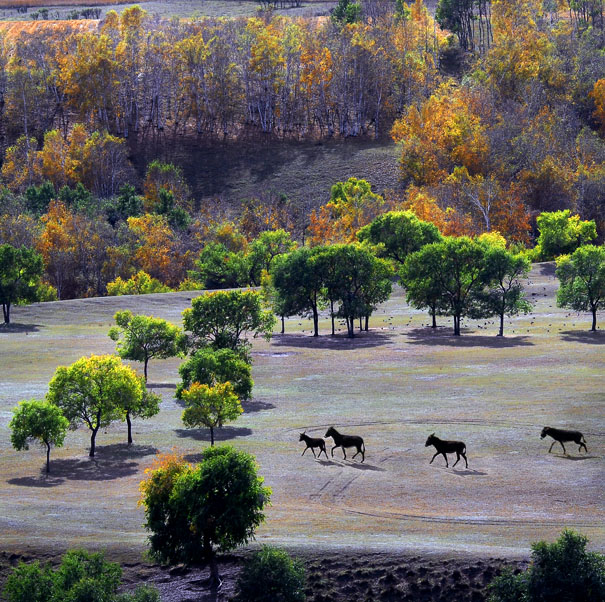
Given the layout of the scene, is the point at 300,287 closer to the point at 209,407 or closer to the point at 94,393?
the point at 209,407

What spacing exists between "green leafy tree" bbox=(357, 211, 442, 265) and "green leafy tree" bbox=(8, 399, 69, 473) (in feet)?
233

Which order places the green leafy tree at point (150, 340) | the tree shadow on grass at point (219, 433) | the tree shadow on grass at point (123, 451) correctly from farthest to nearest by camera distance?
the green leafy tree at point (150, 340), the tree shadow on grass at point (219, 433), the tree shadow on grass at point (123, 451)

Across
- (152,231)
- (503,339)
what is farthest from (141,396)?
(152,231)

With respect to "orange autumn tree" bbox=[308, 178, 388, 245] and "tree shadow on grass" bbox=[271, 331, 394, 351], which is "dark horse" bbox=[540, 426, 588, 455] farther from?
"orange autumn tree" bbox=[308, 178, 388, 245]

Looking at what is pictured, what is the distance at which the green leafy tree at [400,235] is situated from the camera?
129875mm

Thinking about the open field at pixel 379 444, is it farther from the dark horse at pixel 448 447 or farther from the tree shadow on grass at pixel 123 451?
the dark horse at pixel 448 447

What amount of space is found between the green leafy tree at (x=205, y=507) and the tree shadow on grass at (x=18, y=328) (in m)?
67.1

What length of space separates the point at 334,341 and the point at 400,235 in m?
28.3

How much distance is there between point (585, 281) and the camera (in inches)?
4119

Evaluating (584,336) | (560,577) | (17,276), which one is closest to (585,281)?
(584,336)

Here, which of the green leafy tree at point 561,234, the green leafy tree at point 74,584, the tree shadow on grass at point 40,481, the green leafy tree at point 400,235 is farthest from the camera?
the green leafy tree at point 561,234

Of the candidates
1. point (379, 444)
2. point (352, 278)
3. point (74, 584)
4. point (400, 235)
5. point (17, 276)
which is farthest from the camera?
point (400, 235)

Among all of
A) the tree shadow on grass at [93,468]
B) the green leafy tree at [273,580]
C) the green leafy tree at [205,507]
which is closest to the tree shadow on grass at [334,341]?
the tree shadow on grass at [93,468]

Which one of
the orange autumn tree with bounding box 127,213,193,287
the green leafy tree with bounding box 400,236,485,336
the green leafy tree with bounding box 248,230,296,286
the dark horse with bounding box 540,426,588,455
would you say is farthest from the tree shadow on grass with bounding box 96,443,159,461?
the orange autumn tree with bounding box 127,213,193,287
